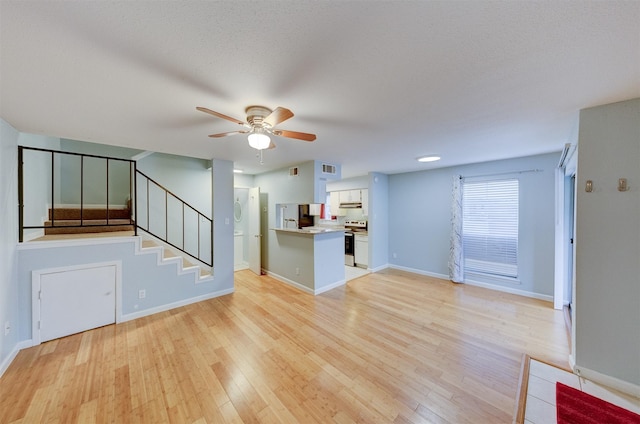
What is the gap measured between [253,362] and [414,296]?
2888 mm

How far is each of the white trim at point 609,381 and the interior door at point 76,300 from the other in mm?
5215

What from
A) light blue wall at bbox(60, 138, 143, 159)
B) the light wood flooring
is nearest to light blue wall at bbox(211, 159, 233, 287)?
the light wood flooring

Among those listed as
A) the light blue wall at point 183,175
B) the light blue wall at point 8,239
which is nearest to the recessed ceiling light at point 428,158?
the light blue wall at point 183,175

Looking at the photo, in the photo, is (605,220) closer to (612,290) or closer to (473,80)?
(612,290)

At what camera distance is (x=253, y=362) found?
2305 mm

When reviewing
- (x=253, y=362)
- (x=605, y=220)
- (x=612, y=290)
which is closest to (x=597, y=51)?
(x=605, y=220)

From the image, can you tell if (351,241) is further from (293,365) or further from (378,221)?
(293,365)

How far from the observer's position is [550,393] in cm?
192

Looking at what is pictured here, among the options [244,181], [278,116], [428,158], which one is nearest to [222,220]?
[244,181]

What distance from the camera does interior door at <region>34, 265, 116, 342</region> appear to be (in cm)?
268

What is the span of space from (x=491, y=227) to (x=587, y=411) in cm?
322

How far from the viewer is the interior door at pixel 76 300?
8.78 feet

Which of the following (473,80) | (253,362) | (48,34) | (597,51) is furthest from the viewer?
(253,362)

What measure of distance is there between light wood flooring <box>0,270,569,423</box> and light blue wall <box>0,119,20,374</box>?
0.83 ft
